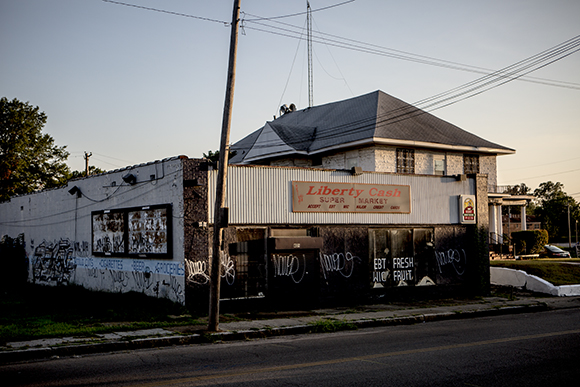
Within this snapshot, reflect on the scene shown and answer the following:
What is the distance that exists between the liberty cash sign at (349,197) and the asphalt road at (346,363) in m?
5.46

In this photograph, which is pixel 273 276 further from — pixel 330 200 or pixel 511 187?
pixel 511 187

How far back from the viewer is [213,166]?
14555 millimetres

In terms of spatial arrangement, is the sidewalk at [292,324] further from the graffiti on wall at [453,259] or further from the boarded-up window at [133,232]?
the boarded-up window at [133,232]

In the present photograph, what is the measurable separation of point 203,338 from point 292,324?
2523 millimetres

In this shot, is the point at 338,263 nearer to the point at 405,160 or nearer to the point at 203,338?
the point at 203,338

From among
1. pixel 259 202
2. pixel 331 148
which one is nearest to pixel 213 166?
pixel 259 202

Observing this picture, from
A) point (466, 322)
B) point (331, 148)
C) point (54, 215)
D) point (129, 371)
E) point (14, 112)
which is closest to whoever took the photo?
point (129, 371)

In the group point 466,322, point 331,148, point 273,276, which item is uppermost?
point 331,148

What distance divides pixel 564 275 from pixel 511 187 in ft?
370

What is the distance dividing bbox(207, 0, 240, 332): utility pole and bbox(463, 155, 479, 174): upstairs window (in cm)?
2642

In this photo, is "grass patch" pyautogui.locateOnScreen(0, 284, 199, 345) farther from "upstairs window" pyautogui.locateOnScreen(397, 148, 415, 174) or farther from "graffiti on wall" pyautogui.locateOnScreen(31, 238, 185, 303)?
"upstairs window" pyautogui.locateOnScreen(397, 148, 415, 174)

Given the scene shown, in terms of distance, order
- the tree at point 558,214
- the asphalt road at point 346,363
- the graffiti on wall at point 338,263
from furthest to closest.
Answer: the tree at point 558,214 → the graffiti on wall at point 338,263 → the asphalt road at point 346,363

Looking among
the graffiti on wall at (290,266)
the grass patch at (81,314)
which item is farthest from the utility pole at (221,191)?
the graffiti on wall at (290,266)

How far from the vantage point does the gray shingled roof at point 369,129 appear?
31.6 m
